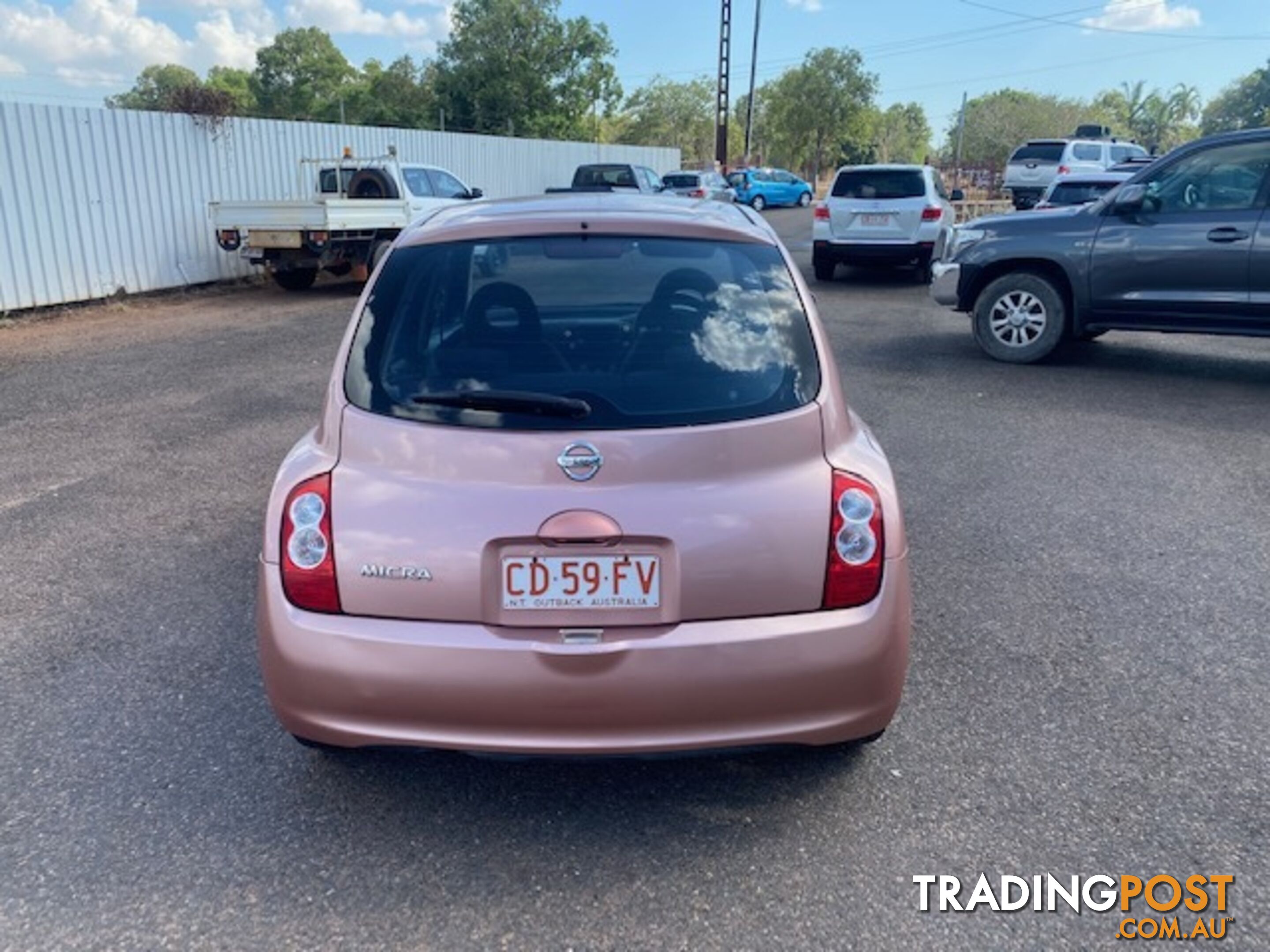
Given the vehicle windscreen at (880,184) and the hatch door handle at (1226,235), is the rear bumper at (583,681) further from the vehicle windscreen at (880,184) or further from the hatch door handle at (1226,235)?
the vehicle windscreen at (880,184)

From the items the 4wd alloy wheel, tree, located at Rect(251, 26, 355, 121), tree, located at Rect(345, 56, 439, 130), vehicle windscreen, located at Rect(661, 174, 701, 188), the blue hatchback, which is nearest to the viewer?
the 4wd alloy wheel

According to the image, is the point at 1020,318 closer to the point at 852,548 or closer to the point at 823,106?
the point at 852,548

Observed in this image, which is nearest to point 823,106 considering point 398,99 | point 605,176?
point 398,99

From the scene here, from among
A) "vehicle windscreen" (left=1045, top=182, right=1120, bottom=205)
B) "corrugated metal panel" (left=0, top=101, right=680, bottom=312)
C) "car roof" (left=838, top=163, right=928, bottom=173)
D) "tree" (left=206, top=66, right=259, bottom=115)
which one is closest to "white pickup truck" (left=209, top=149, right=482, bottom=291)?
"corrugated metal panel" (left=0, top=101, right=680, bottom=312)

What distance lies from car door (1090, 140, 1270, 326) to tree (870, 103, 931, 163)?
1974 inches

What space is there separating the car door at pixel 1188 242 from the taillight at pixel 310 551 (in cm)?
767

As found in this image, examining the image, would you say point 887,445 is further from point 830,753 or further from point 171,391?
point 171,391

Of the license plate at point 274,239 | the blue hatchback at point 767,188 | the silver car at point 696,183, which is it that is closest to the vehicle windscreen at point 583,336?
the license plate at point 274,239

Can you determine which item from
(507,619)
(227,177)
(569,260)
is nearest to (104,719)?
(507,619)

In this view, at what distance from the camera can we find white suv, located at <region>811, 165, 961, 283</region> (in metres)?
13.9

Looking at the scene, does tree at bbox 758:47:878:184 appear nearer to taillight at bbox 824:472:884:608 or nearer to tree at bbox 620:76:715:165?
tree at bbox 620:76:715:165

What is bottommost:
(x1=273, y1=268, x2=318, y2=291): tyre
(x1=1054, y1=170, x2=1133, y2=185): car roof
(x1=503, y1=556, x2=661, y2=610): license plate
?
(x1=273, y1=268, x2=318, y2=291): tyre

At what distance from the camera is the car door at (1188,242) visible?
25.6 feet

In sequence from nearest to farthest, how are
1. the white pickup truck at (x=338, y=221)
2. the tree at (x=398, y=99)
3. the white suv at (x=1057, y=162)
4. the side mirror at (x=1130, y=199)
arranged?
the side mirror at (x=1130, y=199), the white pickup truck at (x=338, y=221), the white suv at (x=1057, y=162), the tree at (x=398, y=99)
